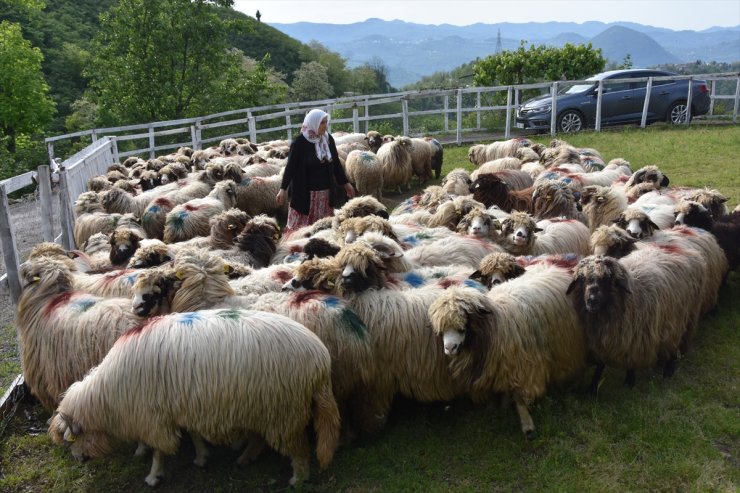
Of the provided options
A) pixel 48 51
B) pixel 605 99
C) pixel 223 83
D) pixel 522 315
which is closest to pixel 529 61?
pixel 605 99

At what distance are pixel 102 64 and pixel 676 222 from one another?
966 inches

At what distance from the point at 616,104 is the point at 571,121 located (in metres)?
1.59

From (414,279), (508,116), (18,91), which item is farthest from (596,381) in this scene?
(18,91)

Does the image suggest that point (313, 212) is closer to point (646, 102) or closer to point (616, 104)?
point (616, 104)

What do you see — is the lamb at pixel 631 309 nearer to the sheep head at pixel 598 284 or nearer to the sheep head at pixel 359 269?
the sheep head at pixel 598 284

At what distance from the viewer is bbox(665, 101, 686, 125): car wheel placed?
19.0 meters

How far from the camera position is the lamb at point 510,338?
14.3 feet

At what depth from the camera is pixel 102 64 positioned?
2470cm

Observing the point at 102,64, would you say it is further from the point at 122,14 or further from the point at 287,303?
the point at 287,303

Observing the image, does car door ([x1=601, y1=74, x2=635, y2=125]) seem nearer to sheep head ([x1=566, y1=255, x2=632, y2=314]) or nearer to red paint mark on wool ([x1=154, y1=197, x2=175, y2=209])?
red paint mark on wool ([x1=154, y1=197, x2=175, y2=209])

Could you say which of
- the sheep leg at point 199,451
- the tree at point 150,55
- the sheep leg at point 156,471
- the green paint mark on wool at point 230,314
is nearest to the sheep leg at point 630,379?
the green paint mark on wool at point 230,314

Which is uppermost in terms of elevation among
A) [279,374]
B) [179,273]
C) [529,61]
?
[529,61]

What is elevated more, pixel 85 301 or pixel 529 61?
pixel 529 61

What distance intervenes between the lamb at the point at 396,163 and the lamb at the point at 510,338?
307 inches
